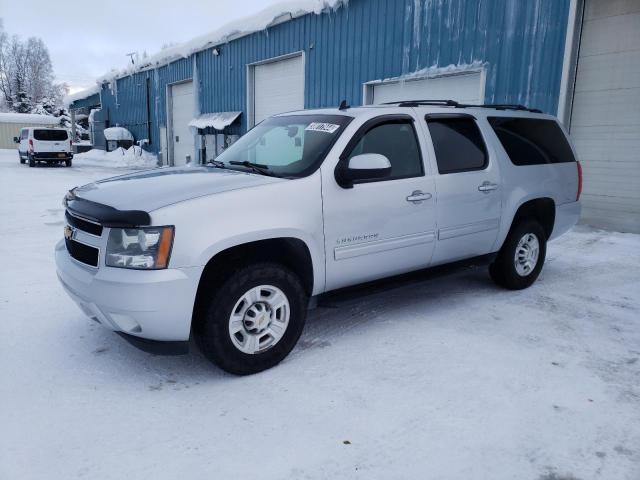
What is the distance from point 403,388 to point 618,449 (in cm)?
119

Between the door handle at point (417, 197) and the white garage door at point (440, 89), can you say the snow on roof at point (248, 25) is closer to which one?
the white garage door at point (440, 89)

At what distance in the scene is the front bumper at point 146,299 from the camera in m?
2.81

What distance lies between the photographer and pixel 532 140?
5.17 m

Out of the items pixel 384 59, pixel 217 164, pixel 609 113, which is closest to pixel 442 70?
pixel 384 59

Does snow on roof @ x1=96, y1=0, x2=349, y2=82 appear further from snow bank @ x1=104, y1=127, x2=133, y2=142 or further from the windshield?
the windshield

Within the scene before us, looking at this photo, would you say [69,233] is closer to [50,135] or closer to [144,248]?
[144,248]

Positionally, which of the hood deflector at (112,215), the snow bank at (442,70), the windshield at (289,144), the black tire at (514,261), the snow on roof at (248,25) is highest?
the snow on roof at (248,25)

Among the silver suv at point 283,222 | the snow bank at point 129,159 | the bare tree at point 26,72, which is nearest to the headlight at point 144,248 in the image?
the silver suv at point 283,222

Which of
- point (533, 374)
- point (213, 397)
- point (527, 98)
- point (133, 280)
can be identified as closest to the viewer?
point (133, 280)

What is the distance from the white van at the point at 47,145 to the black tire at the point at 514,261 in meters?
22.9

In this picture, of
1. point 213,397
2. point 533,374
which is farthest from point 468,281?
point 213,397

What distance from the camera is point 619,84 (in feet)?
27.8

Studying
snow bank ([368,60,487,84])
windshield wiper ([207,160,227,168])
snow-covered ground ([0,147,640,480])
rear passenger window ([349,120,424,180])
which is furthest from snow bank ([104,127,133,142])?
rear passenger window ([349,120,424,180])

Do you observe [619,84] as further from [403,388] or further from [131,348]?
[131,348]
